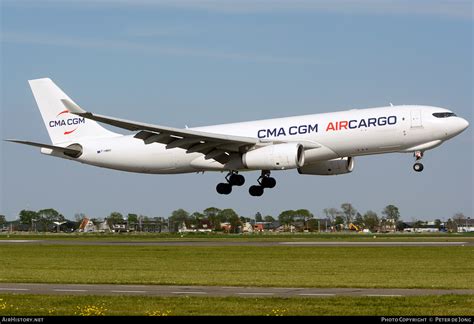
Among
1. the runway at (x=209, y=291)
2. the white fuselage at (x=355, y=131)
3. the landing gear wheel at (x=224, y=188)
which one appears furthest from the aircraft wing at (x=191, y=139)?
the runway at (x=209, y=291)

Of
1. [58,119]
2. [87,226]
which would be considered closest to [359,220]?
[87,226]

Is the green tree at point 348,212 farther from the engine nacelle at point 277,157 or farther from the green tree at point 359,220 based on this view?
the engine nacelle at point 277,157

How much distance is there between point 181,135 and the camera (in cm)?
4819

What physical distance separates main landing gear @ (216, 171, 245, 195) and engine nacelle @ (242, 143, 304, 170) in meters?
4.29

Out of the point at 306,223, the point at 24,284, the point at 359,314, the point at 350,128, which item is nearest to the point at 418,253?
the point at 350,128

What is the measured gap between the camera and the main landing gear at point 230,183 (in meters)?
53.1

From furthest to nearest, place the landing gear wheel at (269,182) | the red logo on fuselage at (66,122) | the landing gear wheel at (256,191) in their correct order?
the red logo on fuselage at (66,122) < the landing gear wheel at (256,191) < the landing gear wheel at (269,182)

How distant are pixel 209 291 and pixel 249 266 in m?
10.4

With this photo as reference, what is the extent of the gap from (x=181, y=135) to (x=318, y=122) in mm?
7118

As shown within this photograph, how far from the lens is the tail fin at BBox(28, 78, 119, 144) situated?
56.8 m

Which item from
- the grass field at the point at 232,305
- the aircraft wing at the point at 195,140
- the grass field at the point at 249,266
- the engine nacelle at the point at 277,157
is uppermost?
the aircraft wing at the point at 195,140

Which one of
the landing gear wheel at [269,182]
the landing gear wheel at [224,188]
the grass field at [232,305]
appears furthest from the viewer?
the landing gear wheel at [224,188]

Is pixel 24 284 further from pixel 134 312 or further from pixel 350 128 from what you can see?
pixel 350 128

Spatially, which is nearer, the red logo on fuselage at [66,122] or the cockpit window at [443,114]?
the cockpit window at [443,114]
